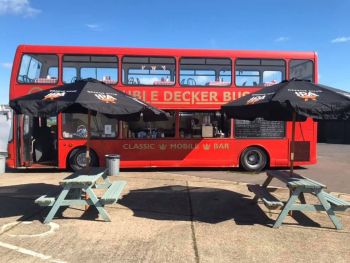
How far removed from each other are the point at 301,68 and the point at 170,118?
14.7 feet

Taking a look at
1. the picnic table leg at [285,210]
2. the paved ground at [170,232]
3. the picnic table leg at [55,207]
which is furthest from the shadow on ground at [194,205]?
the picnic table leg at [55,207]

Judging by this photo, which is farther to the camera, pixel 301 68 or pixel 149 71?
pixel 301 68

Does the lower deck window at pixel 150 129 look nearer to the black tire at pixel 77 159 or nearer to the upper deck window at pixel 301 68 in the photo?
the black tire at pixel 77 159

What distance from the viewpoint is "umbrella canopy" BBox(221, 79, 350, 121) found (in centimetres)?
637

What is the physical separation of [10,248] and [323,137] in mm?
33880

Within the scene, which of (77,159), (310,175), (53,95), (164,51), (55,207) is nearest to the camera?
(55,207)

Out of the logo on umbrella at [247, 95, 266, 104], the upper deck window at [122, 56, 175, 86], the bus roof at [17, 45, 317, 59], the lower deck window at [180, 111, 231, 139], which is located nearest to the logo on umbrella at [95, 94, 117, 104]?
the logo on umbrella at [247, 95, 266, 104]

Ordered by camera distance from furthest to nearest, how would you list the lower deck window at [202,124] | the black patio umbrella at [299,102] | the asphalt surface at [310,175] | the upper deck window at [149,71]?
1. the lower deck window at [202,124]
2. the upper deck window at [149,71]
3. the asphalt surface at [310,175]
4. the black patio umbrella at [299,102]

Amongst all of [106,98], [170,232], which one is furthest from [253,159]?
[170,232]

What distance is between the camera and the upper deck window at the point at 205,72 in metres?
13.9

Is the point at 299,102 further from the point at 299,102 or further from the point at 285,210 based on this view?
the point at 285,210

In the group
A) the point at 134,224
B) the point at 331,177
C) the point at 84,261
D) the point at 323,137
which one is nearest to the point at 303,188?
the point at 134,224

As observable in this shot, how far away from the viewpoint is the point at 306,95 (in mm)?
6648

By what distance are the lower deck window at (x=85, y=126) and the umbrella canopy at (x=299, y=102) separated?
695cm
